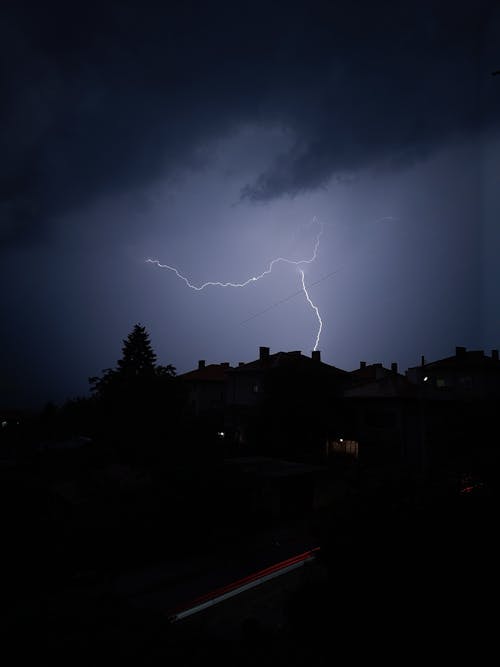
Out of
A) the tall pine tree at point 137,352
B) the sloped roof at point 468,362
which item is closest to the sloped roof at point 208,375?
the tall pine tree at point 137,352

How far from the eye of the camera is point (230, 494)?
14172mm

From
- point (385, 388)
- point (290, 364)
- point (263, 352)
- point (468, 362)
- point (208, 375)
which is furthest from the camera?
point (208, 375)

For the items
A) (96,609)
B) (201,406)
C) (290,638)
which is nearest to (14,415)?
(201,406)

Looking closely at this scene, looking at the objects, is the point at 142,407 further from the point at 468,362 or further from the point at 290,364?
the point at 468,362

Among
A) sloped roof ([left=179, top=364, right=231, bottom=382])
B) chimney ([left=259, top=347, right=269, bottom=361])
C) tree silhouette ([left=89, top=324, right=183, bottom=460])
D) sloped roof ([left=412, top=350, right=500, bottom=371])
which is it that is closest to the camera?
tree silhouette ([left=89, top=324, right=183, bottom=460])

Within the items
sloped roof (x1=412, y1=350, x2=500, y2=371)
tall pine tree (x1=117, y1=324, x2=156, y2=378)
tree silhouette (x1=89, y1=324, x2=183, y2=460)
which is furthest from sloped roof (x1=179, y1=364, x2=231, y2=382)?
sloped roof (x1=412, y1=350, x2=500, y2=371)

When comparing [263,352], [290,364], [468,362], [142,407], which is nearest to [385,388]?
[290,364]

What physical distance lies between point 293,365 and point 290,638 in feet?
65.1

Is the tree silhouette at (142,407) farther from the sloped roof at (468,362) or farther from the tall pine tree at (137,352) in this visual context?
the sloped roof at (468,362)

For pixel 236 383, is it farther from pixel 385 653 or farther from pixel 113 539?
pixel 385 653

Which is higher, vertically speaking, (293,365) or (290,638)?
(293,365)

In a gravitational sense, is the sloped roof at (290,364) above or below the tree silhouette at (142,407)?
above

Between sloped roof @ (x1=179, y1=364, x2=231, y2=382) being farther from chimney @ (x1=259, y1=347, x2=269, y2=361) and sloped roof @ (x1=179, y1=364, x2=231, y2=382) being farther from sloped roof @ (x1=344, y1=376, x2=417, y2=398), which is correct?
sloped roof @ (x1=344, y1=376, x2=417, y2=398)

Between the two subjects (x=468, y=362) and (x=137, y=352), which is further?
(x=137, y=352)
